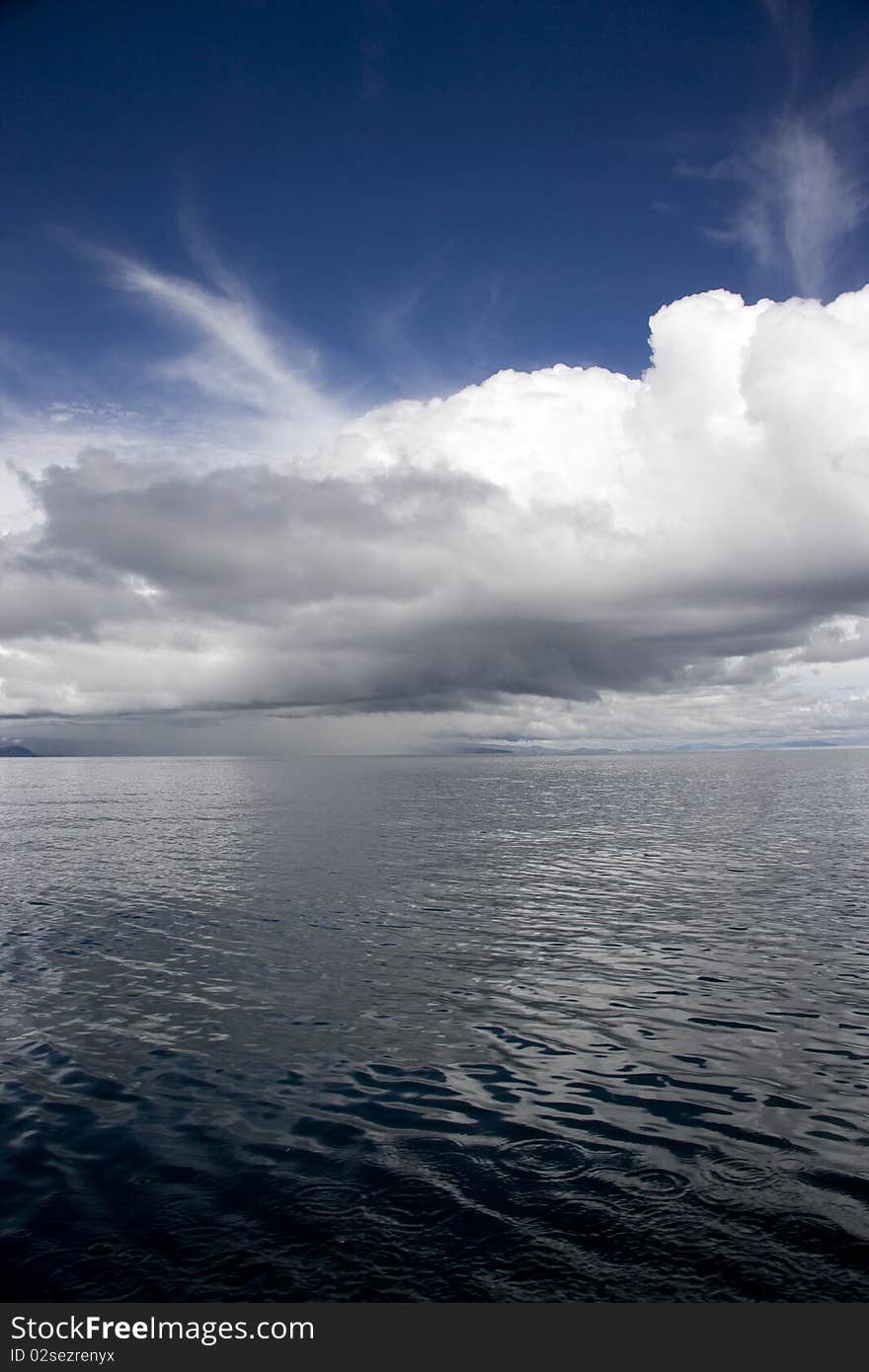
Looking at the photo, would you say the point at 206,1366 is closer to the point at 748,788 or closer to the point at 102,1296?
the point at 102,1296

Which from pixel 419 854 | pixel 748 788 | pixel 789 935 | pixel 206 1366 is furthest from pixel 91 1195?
pixel 748 788

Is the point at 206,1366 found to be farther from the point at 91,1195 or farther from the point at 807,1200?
the point at 807,1200

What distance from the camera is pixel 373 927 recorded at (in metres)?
40.3

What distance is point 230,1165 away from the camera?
16.7 meters

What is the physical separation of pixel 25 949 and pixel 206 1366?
1204 inches

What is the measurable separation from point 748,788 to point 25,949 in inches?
6169

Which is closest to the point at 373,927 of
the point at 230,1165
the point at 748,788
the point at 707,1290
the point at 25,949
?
the point at 25,949

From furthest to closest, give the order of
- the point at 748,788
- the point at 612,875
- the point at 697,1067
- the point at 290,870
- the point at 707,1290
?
the point at 748,788
the point at 290,870
the point at 612,875
the point at 697,1067
the point at 707,1290

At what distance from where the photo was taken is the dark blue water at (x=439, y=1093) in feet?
43.5

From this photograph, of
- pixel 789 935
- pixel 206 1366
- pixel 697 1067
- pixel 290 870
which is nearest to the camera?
pixel 206 1366

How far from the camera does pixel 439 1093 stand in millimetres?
20312

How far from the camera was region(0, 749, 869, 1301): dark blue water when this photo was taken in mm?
13258

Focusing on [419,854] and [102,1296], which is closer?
[102,1296]

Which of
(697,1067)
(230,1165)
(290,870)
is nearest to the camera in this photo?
(230,1165)
